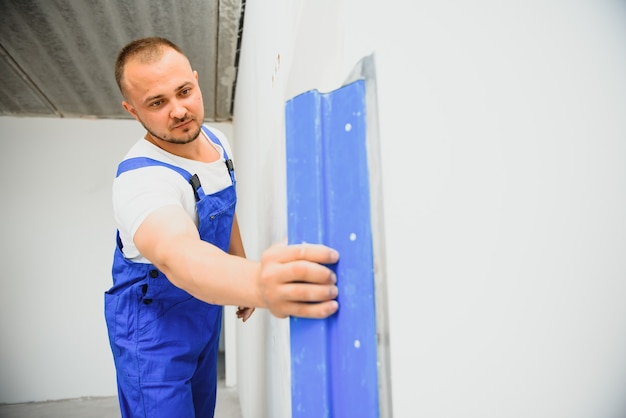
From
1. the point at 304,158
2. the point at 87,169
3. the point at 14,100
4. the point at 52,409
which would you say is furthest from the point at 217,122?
the point at 304,158

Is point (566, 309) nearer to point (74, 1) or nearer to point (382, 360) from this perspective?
point (382, 360)

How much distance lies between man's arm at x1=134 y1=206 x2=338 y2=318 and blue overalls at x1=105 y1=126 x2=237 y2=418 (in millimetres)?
432

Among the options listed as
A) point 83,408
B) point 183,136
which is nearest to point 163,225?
point 183,136

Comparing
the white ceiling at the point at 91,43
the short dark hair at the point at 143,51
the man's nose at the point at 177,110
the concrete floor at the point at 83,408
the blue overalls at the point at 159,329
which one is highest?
the white ceiling at the point at 91,43

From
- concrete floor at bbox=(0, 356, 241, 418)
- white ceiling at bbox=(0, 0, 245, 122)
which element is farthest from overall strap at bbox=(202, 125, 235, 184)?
concrete floor at bbox=(0, 356, 241, 418)

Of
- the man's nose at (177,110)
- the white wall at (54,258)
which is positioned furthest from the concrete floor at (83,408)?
the man's nose at (177,110)

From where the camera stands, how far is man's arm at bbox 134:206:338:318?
0.39 meters

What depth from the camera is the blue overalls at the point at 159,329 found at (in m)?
0.98

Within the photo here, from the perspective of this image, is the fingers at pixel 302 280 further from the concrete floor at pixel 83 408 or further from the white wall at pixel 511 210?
the concrete floor at pixel 83 408

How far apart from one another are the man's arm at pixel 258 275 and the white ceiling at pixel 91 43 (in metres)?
1.71

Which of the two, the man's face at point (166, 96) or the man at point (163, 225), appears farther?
the man's face at point (166, 96)

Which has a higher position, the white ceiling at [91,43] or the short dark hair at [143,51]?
the white ceiling at [91,43]

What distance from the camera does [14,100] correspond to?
2.77m

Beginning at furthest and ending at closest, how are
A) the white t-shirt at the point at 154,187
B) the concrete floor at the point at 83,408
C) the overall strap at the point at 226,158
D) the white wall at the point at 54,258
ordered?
1. the white wall at the point at 54,258
2. the concrete floor at the point at 83,408
3. the overall strap at the point at 226,158
4. the white t-shirt at the point at 154,187
